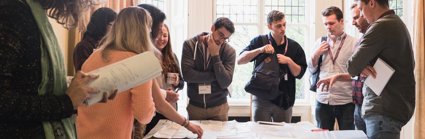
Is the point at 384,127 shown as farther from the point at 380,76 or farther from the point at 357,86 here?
the point at 357,86

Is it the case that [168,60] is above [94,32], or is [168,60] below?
below

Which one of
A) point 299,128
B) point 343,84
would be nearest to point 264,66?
point 343,84

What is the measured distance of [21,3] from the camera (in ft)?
2.81

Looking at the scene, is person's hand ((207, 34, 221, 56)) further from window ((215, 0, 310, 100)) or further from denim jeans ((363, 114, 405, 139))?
window ((215, 0, 310, 100))

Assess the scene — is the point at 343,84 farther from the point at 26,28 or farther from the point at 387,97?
the point at 26,28

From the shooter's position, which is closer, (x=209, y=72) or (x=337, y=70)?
(x=209, y=72)

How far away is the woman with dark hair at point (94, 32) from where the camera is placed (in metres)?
2.04

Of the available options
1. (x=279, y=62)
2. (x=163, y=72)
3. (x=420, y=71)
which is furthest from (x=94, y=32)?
(x=420, y=71)

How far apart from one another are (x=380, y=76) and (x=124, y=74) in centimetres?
156

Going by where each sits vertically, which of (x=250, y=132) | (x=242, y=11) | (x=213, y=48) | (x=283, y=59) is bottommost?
(x=250, y=132)

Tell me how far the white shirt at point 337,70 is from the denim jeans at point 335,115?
0.13 feet

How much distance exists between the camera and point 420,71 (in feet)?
11.1

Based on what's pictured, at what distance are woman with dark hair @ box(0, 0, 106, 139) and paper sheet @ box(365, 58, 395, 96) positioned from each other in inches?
64.8

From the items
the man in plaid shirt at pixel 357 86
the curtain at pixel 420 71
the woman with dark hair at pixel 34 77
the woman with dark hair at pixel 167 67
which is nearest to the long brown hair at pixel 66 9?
the woman with dark hair at pixel 34 77
